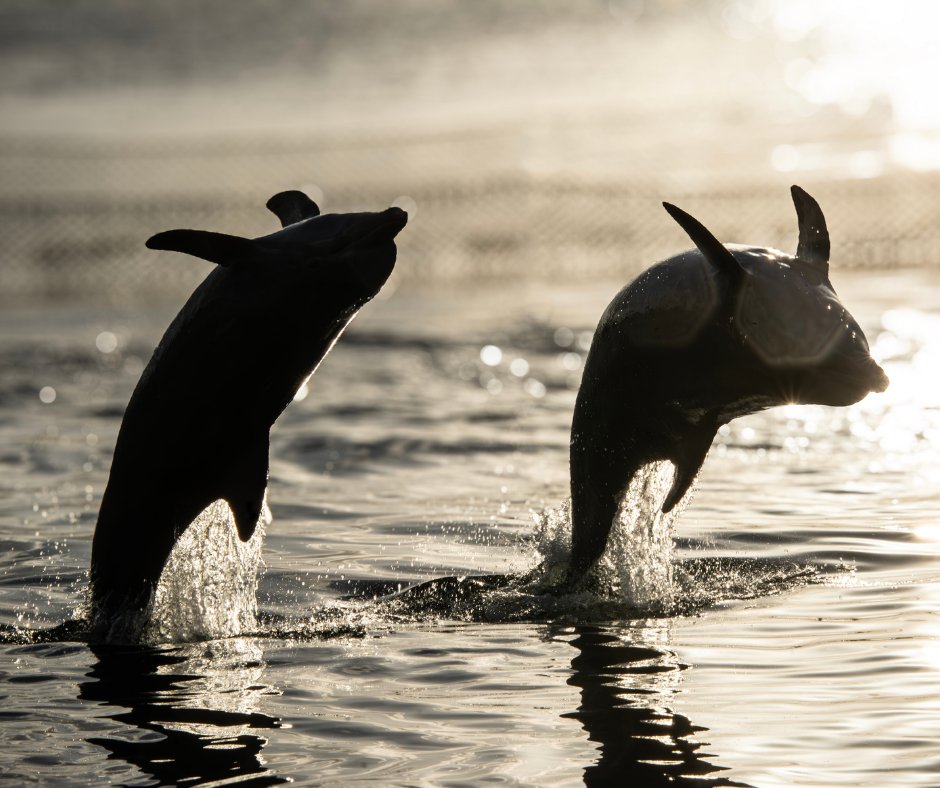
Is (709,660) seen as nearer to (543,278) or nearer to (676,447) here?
(676,447)

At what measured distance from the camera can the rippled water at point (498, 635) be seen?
7.75 m

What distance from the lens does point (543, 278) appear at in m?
56.4

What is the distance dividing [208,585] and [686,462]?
10.2 feet

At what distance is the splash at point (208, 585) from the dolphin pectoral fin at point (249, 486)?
11.1 inches

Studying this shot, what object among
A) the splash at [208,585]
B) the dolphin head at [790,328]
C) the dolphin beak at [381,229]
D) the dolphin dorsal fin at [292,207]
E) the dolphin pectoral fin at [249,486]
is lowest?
the splash at [208,585]

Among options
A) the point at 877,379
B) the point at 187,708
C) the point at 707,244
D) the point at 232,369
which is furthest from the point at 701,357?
Result: the point at 187,708

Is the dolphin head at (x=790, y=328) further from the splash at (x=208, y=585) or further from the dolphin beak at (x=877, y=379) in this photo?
the splash at (x=208, y=585)

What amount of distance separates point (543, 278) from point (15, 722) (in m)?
48.5

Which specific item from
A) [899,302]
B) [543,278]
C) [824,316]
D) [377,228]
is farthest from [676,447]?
[543,278]

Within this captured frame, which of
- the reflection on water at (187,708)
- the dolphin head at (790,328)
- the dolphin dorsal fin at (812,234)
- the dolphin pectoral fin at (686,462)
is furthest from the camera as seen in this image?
the dolphin pectoral fin at (686,462)

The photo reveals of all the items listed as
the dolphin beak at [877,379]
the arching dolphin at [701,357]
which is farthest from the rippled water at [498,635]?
the dolphin beak at [877,379]

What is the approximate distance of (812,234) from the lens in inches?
394

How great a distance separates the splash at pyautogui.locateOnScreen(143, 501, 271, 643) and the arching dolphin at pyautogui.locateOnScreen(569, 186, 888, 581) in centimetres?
218

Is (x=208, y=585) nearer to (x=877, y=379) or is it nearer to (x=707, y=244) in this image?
(x=707, y=244)
